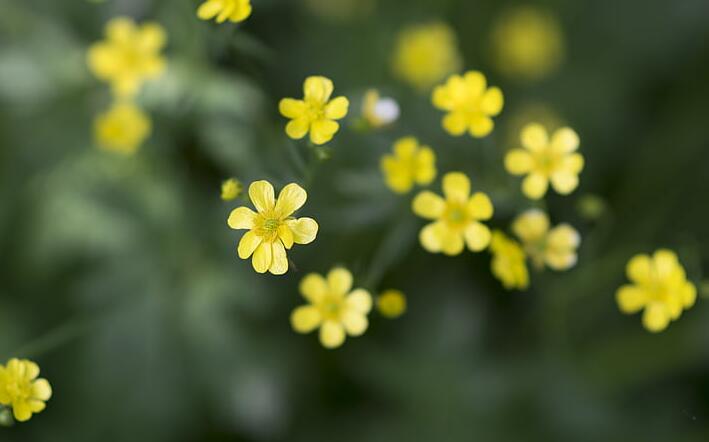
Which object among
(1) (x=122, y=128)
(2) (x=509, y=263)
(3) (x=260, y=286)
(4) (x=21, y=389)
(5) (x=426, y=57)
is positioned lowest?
(4) (x=21, y=389)

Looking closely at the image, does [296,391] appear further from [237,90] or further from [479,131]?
[479,131]

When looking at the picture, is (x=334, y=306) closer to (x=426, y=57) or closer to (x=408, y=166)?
(x=408, y=166)

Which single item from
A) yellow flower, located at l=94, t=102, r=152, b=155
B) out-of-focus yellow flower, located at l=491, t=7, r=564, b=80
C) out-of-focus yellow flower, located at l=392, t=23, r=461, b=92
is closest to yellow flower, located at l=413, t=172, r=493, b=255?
yellow flower, located at l=94, t=102, r=152, b=155

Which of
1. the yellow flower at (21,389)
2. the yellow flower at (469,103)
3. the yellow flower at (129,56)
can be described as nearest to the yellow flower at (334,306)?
the yellow flower at (469,103)

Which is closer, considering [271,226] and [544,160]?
[271,226]

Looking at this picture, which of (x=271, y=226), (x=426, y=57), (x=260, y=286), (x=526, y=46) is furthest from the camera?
(x=526, y=46)

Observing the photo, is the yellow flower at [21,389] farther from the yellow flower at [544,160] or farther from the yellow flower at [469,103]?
the yellow flower at [544,160]

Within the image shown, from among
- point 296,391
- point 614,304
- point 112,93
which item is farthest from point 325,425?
point 112,93

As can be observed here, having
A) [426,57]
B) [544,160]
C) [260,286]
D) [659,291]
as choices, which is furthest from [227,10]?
[426,57]
